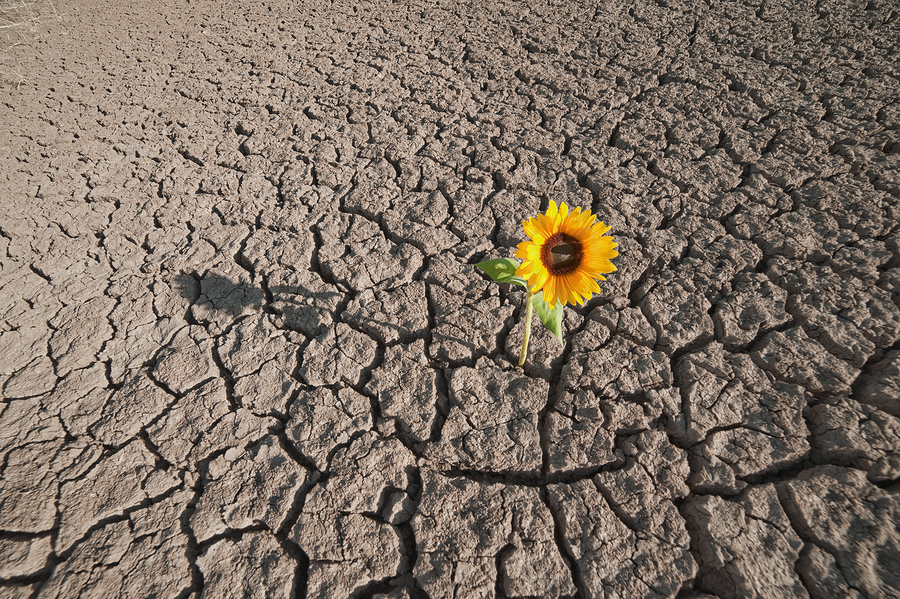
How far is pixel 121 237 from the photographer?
246 cm

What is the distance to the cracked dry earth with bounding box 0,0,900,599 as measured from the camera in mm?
1406

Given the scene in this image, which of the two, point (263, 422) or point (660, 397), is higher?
point (660, 397)

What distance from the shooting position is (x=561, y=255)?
1.49 metres

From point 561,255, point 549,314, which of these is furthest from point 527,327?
point 561,255

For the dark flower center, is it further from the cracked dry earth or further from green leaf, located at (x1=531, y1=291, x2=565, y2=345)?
the cracked dry earth

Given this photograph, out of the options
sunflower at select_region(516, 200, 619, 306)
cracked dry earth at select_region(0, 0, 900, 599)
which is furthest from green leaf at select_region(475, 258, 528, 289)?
cracked dry earth at select_region(0, 0, 900, 599)

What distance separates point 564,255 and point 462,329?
636 millimetres

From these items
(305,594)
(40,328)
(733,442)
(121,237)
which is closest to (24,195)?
(121,237)

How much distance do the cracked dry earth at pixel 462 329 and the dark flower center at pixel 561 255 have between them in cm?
49

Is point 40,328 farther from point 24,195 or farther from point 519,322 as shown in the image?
point 519,322

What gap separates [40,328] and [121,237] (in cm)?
62

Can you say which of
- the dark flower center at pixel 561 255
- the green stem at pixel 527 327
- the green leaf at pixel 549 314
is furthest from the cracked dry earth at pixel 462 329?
the dark flower center at pixel 561 255

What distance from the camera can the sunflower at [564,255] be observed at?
1.46 m

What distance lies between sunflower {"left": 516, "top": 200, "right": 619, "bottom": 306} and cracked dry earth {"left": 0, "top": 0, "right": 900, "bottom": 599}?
454 mm
